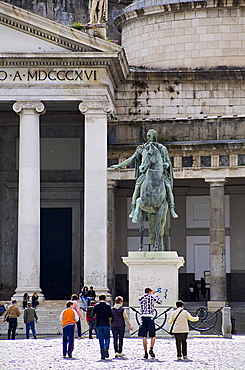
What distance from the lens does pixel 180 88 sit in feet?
162

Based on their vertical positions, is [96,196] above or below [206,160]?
below

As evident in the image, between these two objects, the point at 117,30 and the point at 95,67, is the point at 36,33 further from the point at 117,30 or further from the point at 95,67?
the point at 117,30

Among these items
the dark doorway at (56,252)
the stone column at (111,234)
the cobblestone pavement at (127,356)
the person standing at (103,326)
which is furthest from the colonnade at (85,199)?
the person standing at (103,326)

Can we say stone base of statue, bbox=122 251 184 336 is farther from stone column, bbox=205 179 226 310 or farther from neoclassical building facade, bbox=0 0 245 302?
stone column, bbox=205 179 226 310

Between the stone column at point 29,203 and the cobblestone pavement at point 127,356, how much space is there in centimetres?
1204

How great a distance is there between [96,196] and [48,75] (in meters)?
5.43

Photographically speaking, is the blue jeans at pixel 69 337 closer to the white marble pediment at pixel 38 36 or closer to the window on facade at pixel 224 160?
the white marble pediment at pixel 38 36

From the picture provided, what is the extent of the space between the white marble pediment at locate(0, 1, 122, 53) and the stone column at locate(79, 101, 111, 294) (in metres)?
2.39

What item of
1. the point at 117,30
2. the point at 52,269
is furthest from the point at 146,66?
the point at 52,269

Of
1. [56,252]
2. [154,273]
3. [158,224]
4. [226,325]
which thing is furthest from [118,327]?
[56,252]

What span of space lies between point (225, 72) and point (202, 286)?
9.93 meters

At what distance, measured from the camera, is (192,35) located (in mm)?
51688

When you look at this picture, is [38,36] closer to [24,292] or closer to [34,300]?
[24,292]

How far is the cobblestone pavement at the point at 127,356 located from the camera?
24109 mm
